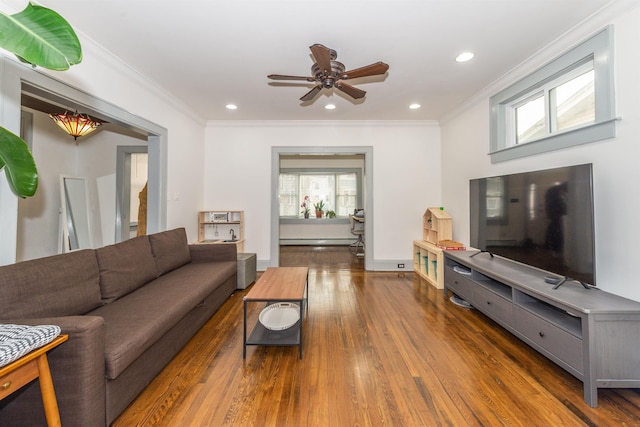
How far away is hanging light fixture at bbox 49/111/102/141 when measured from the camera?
109 inches

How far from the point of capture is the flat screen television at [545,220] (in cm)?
186

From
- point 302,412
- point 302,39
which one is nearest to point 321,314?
point 302,412

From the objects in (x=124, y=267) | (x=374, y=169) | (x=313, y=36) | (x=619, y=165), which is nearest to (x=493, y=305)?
(x=619, y=165)

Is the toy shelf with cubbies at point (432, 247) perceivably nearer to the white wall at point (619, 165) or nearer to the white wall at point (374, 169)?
the white wall at point (374, 169)

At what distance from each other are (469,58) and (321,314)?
122 inches

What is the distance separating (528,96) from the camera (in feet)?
9.32

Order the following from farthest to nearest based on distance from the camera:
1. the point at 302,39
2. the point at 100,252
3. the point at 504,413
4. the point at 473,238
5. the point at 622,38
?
the point at 473,238 → the point at 302,39 → the point at 100,252 → the point at 622,38 → the point at 504,413

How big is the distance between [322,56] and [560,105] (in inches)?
93.9

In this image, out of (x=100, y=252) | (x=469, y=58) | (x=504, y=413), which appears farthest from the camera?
(x=469, y=58)

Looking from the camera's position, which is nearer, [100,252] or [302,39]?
[100,252]

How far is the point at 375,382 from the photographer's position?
180 cm

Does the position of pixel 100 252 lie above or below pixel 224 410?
above

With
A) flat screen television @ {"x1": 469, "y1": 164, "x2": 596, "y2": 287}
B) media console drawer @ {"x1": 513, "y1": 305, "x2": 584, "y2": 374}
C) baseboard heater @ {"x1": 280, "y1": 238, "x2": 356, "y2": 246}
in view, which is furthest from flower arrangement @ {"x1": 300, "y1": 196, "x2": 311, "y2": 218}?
media console drawer @ {"x1": 513, "y1": 305, "x2": 584, "y2": 374}

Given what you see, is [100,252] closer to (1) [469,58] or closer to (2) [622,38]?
(1) [469,58]
